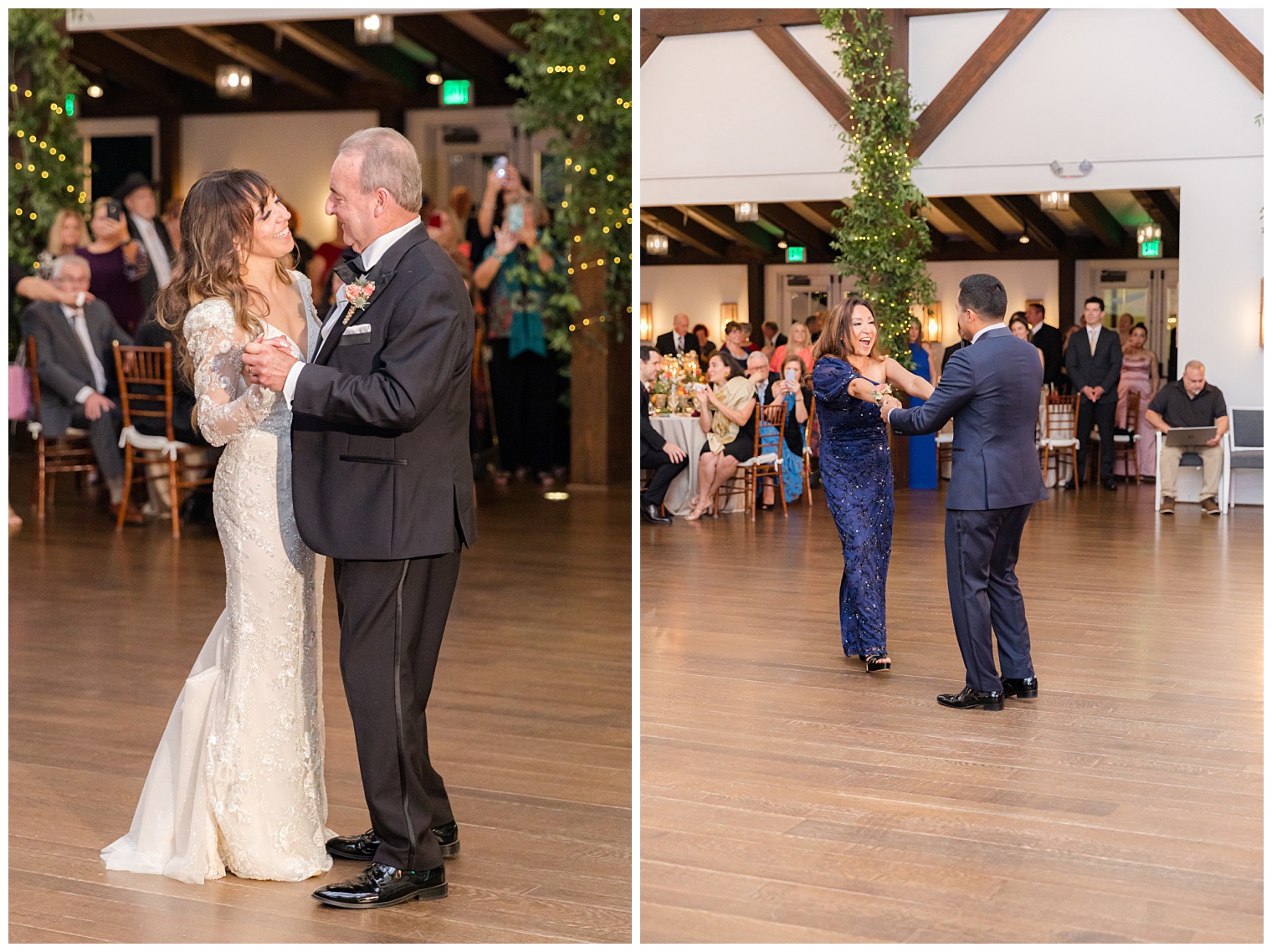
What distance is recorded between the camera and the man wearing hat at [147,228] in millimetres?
8656

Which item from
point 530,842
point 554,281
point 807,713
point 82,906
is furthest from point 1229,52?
point 82,906

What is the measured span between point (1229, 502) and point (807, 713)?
7811 mm

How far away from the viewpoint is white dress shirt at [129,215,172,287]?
8672mm

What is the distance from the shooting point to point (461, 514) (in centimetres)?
287

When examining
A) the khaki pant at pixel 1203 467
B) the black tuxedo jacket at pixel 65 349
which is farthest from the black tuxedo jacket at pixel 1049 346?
the black tuxedo jacket at pixel 65 349

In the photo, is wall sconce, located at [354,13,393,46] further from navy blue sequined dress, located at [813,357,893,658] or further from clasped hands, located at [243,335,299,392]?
clasped hands, located at [243,335,299,392]

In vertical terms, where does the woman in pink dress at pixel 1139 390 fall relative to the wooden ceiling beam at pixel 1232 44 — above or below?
below

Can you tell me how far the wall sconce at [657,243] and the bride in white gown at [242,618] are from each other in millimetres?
15621

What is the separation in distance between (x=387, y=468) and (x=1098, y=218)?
54.0ft

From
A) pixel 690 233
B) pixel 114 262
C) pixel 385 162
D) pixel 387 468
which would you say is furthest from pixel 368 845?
pixel 690 233

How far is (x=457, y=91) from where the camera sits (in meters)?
13.3

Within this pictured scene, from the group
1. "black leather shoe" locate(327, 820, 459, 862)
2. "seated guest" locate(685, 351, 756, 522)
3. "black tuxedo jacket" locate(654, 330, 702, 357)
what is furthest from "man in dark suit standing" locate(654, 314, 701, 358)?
"black leather shoe" locate(327, 820, 459, 862)

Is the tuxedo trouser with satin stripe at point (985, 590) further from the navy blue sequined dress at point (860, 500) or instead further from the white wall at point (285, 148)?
the white wall at point (285, 148)

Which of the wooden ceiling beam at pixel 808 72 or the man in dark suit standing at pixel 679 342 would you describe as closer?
the man in dark suit standing at pixel 679 342
